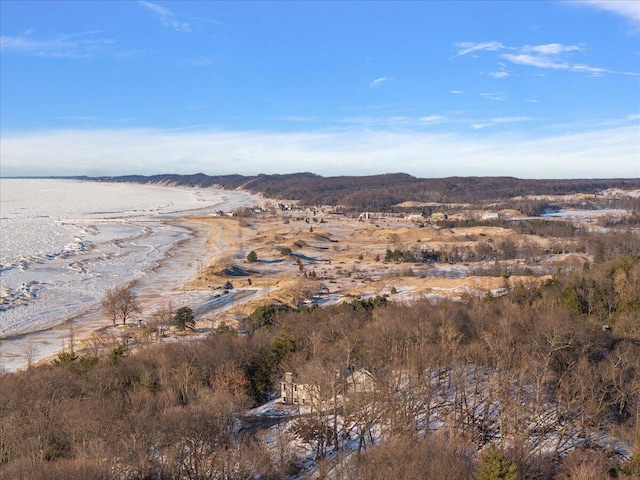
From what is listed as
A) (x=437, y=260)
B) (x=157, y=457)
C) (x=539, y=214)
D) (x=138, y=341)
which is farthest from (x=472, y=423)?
(x=539, y=214)

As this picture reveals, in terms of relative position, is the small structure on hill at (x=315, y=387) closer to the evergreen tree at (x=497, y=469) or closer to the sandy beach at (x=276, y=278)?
the evergreen tree at (x=497, y=469)

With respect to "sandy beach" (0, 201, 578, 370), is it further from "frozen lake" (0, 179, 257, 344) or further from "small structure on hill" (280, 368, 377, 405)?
"small structure on hill" (280, 368, 377, 405)

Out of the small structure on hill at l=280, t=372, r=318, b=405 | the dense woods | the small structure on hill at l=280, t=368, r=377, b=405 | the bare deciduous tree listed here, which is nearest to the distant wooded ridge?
the bare deciduous tree

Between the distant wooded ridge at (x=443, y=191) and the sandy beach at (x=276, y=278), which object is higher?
the distant wooded ridge at (x=443, y=191)

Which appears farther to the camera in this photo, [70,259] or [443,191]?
[443,191]

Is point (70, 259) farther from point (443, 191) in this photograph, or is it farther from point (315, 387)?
point (443, 191)

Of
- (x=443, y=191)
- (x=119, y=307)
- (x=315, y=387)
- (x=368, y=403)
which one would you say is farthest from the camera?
(x=443, y=191)

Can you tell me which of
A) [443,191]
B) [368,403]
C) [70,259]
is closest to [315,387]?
[368,403]

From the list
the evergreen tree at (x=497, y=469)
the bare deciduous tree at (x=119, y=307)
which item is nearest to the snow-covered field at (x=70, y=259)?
the bare deciduous tree at (x=119, y=307)
